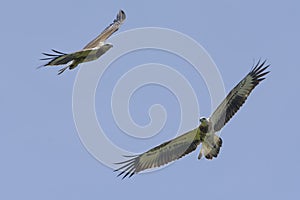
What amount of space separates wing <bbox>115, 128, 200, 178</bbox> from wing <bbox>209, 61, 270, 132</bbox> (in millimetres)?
547

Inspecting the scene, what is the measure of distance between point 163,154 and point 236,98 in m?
2.08

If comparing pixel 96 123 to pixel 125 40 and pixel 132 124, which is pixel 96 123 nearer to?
pixel 132 124

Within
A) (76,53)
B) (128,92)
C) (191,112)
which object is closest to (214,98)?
(191,112)

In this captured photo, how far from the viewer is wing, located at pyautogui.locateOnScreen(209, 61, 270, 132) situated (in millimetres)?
19188

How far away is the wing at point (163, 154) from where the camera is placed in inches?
762

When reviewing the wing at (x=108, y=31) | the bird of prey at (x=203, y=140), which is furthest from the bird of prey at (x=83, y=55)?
the bird of prey at (x=203, y=140)

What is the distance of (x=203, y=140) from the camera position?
19.3 metres

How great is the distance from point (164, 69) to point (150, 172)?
2359 millimetres

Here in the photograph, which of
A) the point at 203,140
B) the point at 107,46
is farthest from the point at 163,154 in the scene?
the point at 107,46

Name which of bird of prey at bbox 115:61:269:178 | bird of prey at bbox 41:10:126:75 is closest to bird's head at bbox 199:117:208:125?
bird of prey at bbox 115:61:269:178

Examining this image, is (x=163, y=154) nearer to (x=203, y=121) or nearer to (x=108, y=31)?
(x=203, y=121)

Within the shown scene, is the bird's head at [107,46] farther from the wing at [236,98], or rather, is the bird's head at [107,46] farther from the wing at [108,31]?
the wing at [236,98]

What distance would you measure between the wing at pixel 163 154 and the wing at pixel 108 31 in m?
2.69

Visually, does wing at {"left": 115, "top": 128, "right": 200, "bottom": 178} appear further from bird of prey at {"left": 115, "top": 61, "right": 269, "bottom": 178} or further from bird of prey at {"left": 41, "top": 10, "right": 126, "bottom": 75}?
bird of prey at {"left": 41, "top": 10, "right": 126, "bottom": 75}
